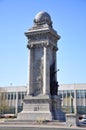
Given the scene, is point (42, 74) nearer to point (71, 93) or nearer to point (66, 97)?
point (71, 93)

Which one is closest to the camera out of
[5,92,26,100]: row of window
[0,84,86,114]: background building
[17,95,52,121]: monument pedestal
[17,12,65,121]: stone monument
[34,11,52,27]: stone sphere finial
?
[17,95,52,121]: monument pedestal

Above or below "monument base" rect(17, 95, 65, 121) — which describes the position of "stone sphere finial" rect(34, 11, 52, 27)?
above

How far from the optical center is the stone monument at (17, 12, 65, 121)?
5225 cm

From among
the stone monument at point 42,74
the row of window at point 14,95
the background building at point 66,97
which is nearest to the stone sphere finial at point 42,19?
the stone monument at point 42,74

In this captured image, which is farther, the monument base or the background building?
the background building

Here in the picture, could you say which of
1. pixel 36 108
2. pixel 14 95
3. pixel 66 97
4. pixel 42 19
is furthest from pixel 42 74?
pixel 14 95

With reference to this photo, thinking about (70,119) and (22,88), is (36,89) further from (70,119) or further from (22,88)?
(22,88)

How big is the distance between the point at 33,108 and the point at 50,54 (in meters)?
10.3

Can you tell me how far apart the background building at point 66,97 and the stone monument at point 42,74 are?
45020 millimetres

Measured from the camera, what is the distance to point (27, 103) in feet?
176

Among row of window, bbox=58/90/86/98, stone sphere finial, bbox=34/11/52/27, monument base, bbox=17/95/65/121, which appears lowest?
monument base, bbox=17/95/65/121

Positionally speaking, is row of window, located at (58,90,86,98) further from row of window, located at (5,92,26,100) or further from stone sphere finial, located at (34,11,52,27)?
stone sphere finial, located at (34,11,52,27)

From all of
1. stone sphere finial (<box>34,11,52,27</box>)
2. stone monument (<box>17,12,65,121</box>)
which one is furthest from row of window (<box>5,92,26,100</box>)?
stone sphere finial (<box>34,11,52,27</box>)

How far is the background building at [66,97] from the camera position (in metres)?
102
